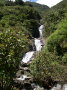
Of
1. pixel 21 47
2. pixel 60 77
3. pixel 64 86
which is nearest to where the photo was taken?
pixel 21 47

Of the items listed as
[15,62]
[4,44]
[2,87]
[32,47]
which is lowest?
[32,47]

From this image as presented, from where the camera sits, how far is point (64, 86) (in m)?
26.5

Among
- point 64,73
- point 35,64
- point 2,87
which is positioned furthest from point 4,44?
point 64,73

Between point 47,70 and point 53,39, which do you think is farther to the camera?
point 53,39

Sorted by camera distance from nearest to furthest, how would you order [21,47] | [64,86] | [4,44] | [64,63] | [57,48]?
[4,44]
[21,47]
[64,86]
[64,63]
[57,48]

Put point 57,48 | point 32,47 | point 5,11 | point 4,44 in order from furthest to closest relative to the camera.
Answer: point 5,11, point 32,47, point 57,48, point 4,44

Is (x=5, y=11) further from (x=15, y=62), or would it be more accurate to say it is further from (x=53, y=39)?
(x=15, y=62)

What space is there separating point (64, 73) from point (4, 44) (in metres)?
14.1

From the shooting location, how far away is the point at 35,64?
2730 centimetres

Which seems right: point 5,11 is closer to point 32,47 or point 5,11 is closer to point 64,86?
point 32,47

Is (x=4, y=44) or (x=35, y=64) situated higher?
(x=4, y=44)

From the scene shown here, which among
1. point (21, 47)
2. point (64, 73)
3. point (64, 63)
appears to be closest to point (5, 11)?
point (64, 63)

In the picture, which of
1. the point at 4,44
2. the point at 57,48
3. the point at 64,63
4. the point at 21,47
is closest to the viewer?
the point at 4,44

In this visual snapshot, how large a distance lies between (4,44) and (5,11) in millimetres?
73966
